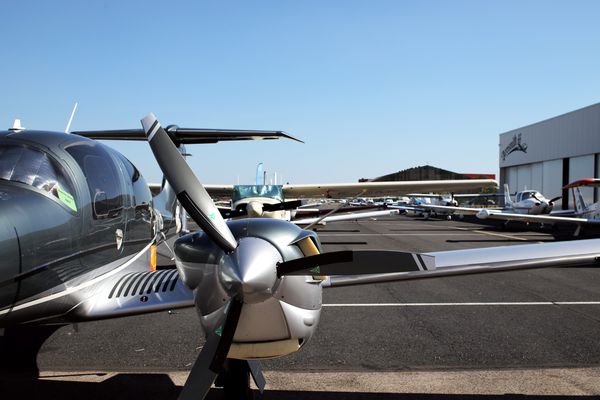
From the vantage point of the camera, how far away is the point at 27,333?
6.65 m

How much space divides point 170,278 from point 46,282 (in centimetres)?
106

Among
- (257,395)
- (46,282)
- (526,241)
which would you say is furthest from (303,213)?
(46,282)

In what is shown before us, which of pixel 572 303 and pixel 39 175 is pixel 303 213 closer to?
pixel 572 303

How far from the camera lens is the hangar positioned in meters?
40.5

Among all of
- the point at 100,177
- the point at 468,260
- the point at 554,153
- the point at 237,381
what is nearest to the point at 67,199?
the point at 100,177

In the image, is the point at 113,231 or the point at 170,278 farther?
the point at 113,231

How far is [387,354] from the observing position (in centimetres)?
577

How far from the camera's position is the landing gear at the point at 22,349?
5.33 m

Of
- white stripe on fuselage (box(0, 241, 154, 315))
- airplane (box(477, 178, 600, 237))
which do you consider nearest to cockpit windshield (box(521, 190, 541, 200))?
airplane (box(477, 178, 600, 237))

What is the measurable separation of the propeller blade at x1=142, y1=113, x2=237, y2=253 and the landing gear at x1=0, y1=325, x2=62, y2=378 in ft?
7.54

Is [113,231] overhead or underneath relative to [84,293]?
overhead

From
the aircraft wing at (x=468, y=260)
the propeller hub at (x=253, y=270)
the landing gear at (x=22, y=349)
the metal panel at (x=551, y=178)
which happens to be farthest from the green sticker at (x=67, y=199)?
the metal panel at (x=551, y=178)

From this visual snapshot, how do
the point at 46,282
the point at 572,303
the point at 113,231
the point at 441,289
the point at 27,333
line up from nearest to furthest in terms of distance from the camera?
the point at 46,282, the point at 113,231, the point at 27,333, the point at 572,303, the point at 441,289

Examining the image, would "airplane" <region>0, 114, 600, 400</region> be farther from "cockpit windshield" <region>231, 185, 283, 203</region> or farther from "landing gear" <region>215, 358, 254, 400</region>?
"cockpit windshield" <region>231, 185, 283, 203</region>
